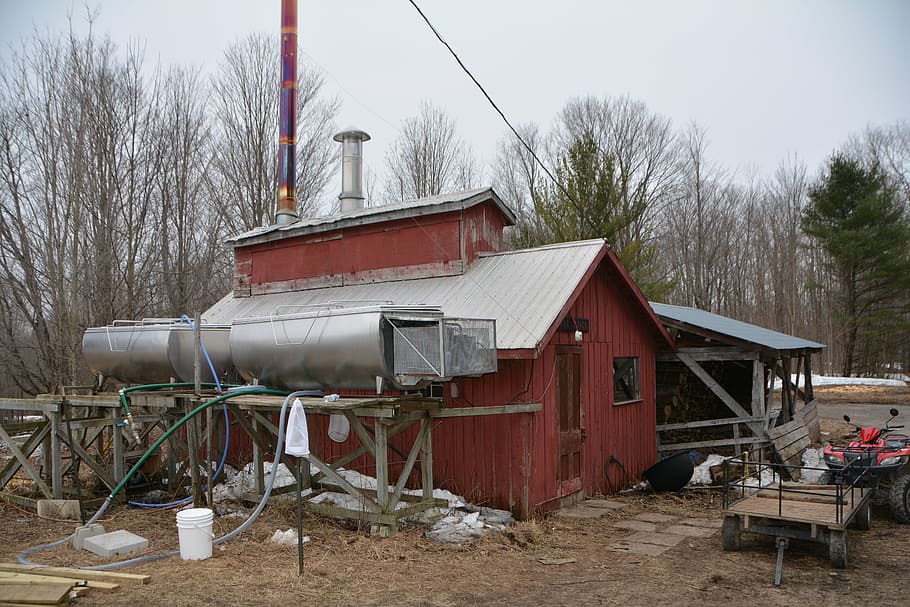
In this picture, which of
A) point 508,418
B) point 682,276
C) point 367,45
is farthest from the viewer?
point 682,276

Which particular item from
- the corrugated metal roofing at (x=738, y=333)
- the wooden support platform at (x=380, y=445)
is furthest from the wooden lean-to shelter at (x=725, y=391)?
the wooden support platform at (x=380, y=445)

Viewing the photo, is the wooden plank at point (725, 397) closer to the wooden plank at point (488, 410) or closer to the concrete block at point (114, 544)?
the wooden plank at point (488, 410)

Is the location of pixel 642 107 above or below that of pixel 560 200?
above

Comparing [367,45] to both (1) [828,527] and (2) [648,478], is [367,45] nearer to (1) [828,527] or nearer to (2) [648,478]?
(2) [648,478]

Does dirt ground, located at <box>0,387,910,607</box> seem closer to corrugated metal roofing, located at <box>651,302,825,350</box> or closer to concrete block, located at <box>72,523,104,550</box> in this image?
concrete block, located at <box>72,523,104,550</box>

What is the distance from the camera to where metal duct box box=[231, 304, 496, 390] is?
7.78 metres

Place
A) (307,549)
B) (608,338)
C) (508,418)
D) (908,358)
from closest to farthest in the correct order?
(307,549)
(508,418)
(608,338)
(908,358)

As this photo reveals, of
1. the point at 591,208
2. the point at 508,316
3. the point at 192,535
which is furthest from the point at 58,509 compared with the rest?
the point at 591,208

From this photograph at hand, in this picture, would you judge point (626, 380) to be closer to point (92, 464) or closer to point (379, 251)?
point (379, 251)

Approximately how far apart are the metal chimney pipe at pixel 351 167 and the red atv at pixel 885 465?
32.7ft

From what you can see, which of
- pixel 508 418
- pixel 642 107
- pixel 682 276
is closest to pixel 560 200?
pixel 642 107

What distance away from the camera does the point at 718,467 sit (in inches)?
480

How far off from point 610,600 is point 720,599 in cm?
102

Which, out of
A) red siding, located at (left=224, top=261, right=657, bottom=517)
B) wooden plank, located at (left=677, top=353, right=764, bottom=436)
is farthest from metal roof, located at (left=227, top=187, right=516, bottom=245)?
wooden plank, located at (left=677, top=353, right=764, bottom=436)
